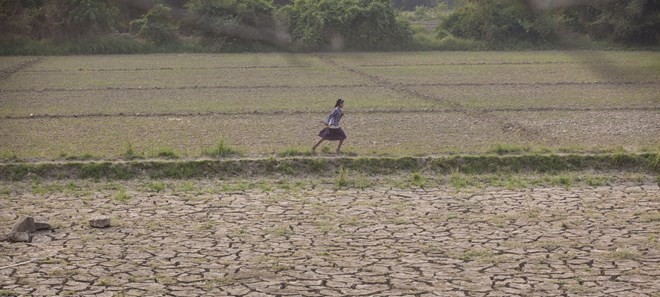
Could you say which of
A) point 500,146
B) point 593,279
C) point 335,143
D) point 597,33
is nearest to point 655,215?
point 593,279

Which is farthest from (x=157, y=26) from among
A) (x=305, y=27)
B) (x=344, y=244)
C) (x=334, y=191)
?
(x=344, y=244)

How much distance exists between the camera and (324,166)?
A: 12969 mm

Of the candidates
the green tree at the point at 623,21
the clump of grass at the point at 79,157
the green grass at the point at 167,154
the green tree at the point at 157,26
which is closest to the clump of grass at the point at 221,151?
the green grass at the point at 167,154

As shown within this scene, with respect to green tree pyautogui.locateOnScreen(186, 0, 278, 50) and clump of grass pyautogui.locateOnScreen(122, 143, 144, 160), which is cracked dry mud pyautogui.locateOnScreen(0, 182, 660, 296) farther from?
green tree pyautogui.locateOnScreen(186, 0, 278, 50)

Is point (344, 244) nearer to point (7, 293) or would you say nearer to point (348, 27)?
point (7, 293)

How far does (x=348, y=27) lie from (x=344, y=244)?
2759 centimetres

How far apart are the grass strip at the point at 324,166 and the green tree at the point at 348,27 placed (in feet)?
75.7

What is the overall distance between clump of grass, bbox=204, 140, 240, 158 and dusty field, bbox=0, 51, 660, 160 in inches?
7.9

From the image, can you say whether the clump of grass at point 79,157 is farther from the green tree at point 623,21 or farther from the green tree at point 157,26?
the green tree at point 623,21

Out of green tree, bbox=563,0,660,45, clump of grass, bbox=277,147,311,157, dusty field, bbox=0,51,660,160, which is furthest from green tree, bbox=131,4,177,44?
clump of grass, bbox=277,147,311,157

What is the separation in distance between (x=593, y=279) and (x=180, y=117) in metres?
11.1

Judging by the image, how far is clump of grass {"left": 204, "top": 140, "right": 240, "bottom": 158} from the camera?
1347 centimetres

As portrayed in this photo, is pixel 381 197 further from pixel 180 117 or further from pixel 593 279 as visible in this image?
pixel 180 117

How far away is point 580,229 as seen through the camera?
9.97 m
